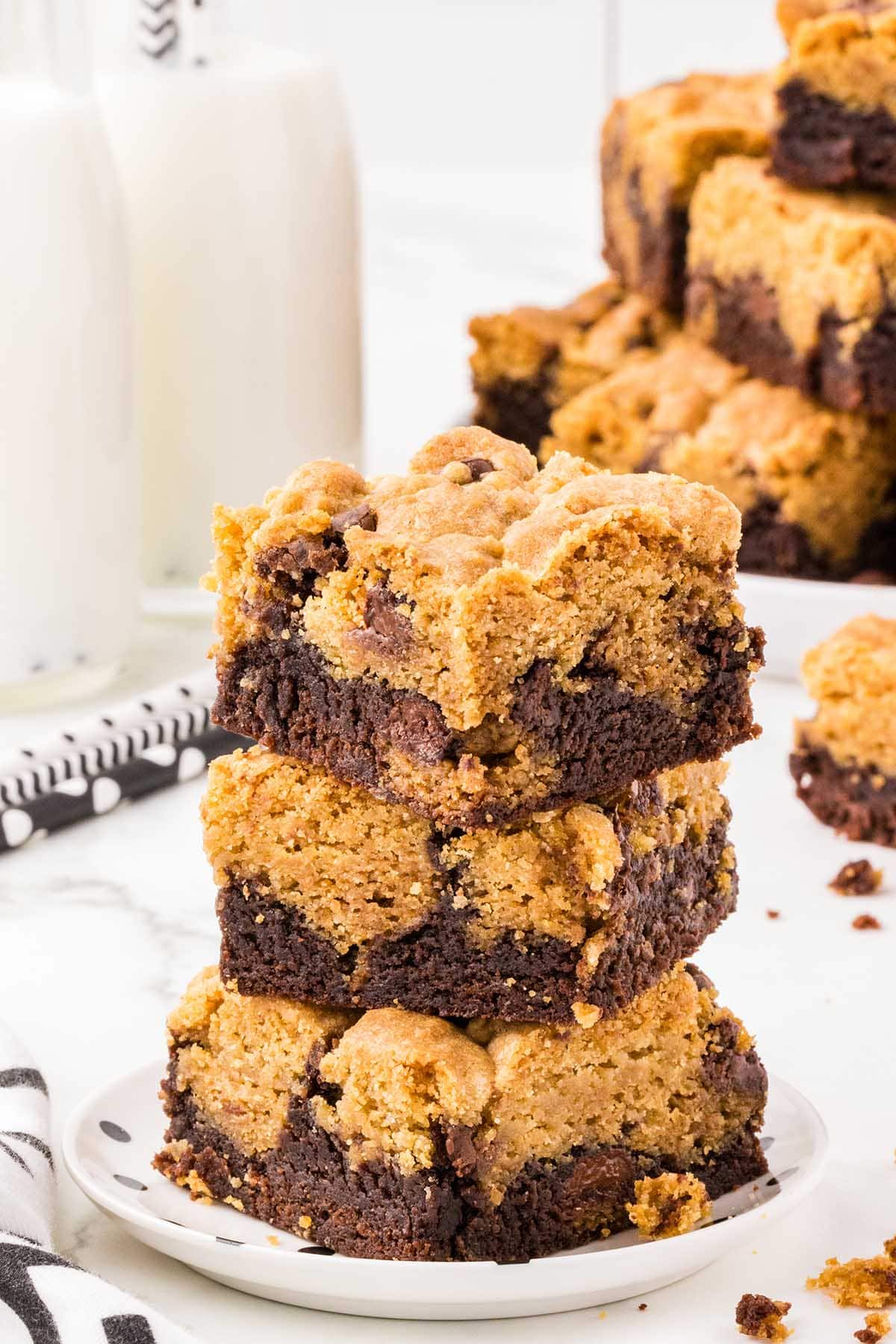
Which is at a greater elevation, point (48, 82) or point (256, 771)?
point (48, 82)

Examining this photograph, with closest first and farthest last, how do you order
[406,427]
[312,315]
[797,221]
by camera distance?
1. [797,221]
2. [312,315]
3. [406,427]

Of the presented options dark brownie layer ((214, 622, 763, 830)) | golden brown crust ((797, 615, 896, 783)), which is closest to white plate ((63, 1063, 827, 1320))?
dark brownie layer ((214, 622, 763, 830))

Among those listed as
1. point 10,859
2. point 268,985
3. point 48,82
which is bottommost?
point 10,859

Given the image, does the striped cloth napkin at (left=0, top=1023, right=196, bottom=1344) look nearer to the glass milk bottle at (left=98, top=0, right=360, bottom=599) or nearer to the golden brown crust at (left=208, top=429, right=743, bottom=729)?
Result: the golden brown crust at (left=208, top=429, right=743, bottom=729)

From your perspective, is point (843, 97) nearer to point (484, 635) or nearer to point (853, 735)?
point (853, 735)

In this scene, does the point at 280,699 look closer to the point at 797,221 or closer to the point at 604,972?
the point at 604,972

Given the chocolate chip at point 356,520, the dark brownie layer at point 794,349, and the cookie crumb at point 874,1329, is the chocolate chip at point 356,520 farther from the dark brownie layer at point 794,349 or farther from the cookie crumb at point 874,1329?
the dark brownie layer at point 794,349

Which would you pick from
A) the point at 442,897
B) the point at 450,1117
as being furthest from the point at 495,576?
the point at 450,1117

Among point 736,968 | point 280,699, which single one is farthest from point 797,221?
point 280,699
